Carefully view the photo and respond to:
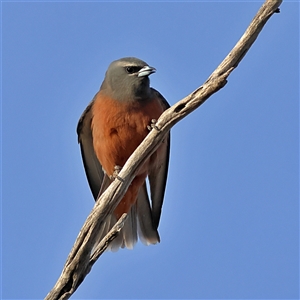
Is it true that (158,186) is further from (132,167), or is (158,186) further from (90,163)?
(132,167)

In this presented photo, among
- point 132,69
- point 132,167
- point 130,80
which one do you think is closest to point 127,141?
point 130,80

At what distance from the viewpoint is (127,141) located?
27.0ft

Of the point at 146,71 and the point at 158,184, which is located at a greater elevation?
the point at 146,71

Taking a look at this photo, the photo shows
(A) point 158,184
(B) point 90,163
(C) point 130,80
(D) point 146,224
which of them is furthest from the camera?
(B) point 90,163

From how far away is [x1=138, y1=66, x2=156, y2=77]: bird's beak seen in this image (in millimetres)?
8216

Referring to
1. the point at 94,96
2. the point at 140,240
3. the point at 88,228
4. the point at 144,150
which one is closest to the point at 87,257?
the point at 88,228

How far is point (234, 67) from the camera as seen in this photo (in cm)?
638

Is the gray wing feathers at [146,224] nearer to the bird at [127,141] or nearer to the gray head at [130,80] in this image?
the bird at [127,141]

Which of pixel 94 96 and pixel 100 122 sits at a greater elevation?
pixel 94 96

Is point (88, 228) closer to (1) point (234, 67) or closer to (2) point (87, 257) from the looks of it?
(2) point (87, 257)

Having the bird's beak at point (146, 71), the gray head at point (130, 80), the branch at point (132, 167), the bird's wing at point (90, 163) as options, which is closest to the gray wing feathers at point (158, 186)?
the bird's wing at point (90, 163)

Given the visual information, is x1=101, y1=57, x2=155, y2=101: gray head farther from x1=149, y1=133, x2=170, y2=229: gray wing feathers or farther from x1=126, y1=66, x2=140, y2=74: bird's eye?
x1=149, y1=133, x2=170, y2=229: gray wing feathers

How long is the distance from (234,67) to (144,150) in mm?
1318

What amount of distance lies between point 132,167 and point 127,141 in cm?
122
